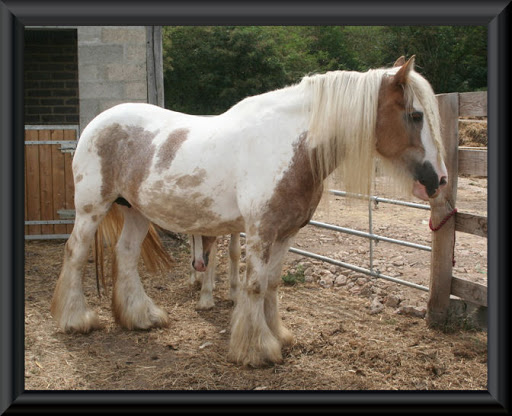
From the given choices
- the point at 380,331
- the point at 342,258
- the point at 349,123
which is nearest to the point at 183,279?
the point at 342,258

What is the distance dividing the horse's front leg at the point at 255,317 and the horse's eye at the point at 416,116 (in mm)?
1150

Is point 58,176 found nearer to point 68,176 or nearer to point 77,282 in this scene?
point 68,176

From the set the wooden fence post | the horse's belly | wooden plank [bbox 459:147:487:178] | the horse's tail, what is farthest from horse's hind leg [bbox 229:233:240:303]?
wooden plank [bbox 459:147:487:178]

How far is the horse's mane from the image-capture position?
3.00 metres

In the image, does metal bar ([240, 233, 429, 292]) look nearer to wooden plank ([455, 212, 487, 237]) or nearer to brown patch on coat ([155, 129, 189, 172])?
wooden plank ([455, 212, 487, 237])

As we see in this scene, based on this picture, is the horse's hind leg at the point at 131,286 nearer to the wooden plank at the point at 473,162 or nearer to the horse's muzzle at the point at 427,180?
the horse's muzzle at the point at 427,180

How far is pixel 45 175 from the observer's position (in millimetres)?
7207

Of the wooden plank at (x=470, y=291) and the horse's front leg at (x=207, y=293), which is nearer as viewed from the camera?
the wooden plank at (x=470, y=291)

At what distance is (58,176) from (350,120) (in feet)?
17.6

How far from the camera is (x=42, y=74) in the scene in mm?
10797

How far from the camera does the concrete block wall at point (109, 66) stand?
666 centimetres

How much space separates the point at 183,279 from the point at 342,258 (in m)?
1.91

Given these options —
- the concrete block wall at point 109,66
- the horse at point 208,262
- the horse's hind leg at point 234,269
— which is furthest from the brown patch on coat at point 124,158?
the concrete block wall at point 109,66

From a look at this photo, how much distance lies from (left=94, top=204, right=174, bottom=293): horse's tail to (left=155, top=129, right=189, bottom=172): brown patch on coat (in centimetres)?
88
